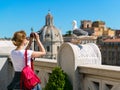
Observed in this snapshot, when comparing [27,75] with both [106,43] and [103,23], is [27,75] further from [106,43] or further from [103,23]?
[103,23]

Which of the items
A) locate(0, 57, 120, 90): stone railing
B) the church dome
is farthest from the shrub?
the church dome

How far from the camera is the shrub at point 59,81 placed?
5266 millimetres

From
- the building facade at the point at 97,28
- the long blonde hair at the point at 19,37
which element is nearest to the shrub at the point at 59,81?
the long blonde hair at the point at 19,37

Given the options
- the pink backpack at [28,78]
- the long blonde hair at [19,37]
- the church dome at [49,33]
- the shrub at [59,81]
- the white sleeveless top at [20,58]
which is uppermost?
the long blonde hair at [19,37]

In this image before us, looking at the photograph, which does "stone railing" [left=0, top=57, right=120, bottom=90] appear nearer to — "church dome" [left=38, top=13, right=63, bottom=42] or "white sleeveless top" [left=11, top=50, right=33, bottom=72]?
"white sleeveless top" [left=11, top=50, right=33, bottom=72]

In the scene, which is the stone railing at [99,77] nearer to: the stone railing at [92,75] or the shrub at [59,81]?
the stone railing at [92,75]

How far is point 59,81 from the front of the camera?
17.4 feet

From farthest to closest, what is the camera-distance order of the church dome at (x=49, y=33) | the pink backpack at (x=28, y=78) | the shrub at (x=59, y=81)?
the church dome at (x=49, y=33), the shrub at (x=59, y=81), the pink backpack at (x=28, y=78)

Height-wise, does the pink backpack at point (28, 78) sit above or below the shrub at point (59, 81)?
above

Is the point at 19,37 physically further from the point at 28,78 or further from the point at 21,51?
the point at 28,78

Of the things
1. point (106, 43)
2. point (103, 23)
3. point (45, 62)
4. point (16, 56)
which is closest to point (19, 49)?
point (16, 56)

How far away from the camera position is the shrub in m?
5.27

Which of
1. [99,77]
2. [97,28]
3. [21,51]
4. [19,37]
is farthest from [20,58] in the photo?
[97,28]

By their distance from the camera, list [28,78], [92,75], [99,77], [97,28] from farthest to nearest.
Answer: [97,28], [92,75], [99,77], [28,78]
